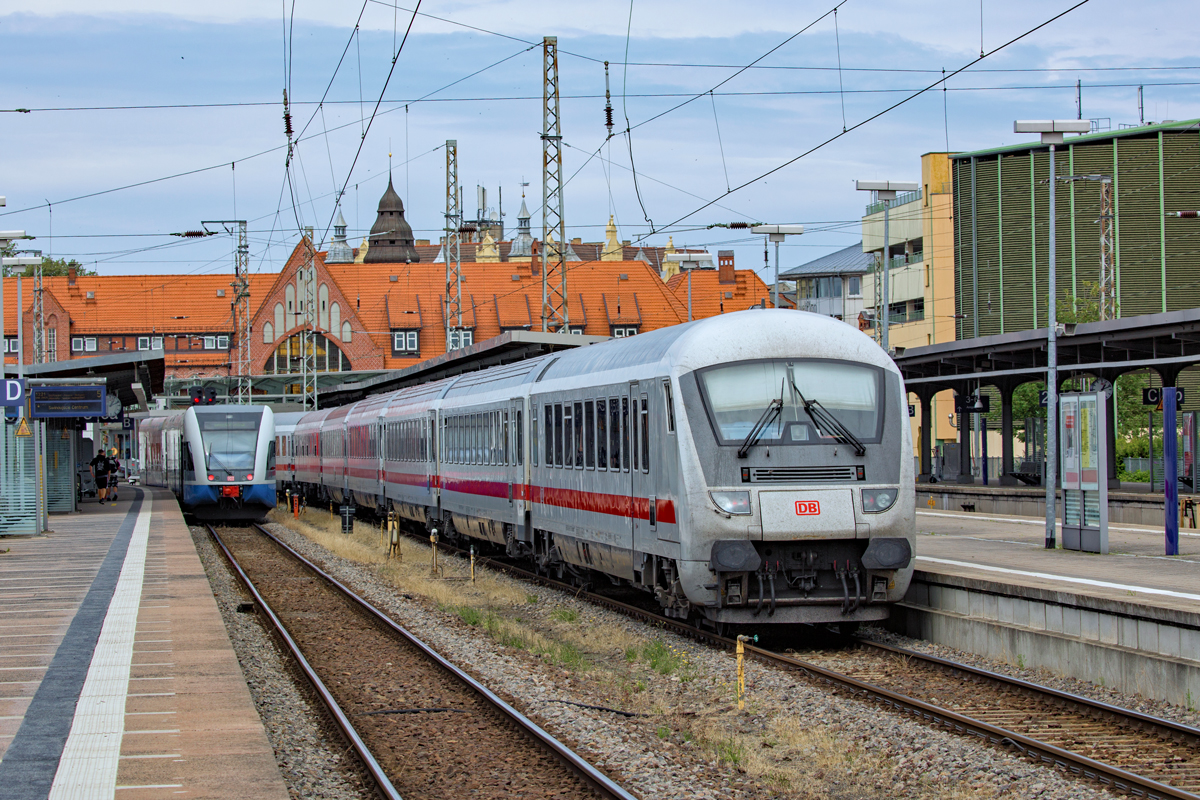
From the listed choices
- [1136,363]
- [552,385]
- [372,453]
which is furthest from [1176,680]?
[372,453]

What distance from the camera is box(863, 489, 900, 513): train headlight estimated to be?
12789 mm

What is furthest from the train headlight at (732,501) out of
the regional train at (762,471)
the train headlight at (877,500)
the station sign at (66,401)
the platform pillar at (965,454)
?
the platform pillar at (965,454)

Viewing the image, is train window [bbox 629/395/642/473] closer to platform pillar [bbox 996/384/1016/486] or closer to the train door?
the train door

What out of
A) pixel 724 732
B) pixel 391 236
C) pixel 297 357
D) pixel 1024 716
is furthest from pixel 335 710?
pixel 391 236

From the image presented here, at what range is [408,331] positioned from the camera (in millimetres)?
101188

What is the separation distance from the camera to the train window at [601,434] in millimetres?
15734

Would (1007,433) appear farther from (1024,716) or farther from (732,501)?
(1024,716)

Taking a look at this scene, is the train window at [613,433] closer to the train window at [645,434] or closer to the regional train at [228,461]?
the train window at [645,434]

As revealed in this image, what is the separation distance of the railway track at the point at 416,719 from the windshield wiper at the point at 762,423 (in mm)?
3188

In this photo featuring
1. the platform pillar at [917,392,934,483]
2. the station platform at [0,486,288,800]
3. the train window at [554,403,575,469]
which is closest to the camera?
the station platform at [0,486,288,800]

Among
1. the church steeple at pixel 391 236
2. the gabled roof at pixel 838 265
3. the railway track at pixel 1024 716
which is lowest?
the railway track at pixel 1024 716

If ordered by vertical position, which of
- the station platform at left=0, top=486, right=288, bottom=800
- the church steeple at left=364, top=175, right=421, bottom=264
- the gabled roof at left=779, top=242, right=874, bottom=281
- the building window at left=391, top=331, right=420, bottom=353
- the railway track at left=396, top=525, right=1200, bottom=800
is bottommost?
the railway track at left=396, top=525, right=1200, bottom=800

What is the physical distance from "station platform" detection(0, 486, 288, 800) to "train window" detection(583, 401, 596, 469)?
14.8ft

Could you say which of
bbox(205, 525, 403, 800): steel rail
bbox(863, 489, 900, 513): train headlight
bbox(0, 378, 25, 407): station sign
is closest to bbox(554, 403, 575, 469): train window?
bbox(205, 525, 403, 800): steel rail
